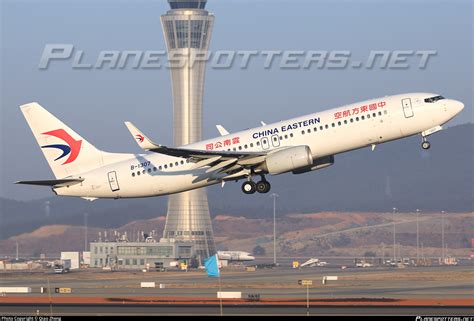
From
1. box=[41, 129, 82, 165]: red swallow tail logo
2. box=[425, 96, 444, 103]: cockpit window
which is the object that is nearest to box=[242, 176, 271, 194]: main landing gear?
box=[425, 96, 444, 103]: cockpit window

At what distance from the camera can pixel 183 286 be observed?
100000 mm

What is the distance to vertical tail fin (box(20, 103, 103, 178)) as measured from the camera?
80250 mm

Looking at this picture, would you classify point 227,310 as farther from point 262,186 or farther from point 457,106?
point 457,106

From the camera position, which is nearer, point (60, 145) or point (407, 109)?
point (407, 109)

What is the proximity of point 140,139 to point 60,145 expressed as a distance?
537 inches

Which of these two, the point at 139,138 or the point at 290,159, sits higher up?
the point at 139,138

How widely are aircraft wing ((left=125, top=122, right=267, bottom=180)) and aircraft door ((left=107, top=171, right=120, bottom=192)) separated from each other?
20.4 ft

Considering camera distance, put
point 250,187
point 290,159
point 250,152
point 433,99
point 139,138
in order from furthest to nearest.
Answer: point 250,187, point 250,152, point 433,99, point 290,159, point 139,138

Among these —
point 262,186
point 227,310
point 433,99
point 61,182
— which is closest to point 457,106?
point 433,99

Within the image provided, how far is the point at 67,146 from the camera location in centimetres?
8094

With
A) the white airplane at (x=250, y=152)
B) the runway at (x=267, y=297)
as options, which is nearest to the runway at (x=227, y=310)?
the runway at (x=267, y=297)

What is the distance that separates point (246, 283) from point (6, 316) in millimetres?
43940

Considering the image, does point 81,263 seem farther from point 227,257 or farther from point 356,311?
point 356,311

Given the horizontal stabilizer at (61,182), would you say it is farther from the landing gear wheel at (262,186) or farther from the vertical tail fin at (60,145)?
the landing gear wheel at (262,186)
